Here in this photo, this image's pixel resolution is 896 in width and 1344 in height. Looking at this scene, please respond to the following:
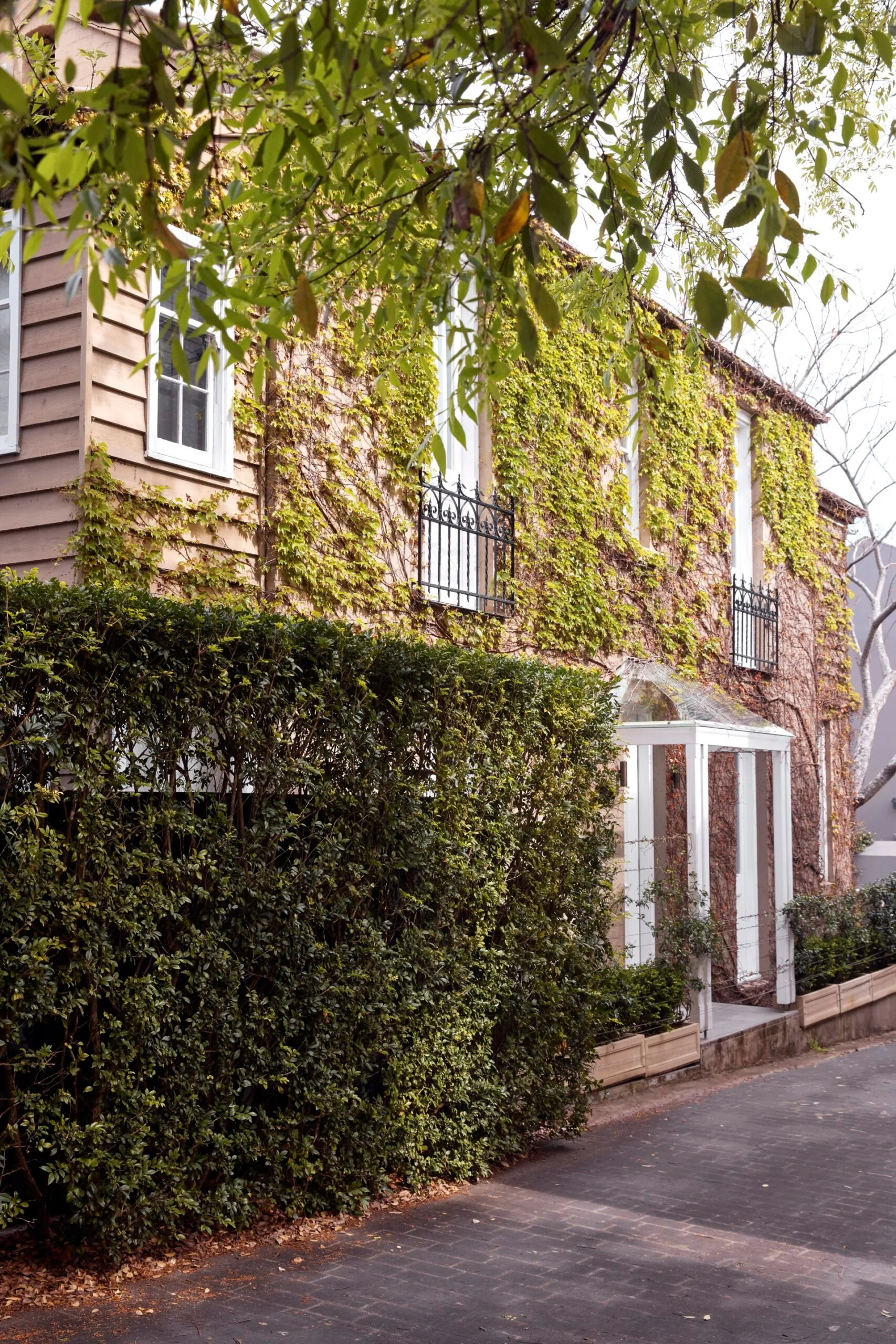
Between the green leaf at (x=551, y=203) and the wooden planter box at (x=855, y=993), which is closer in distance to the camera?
the green leaf at (x=551, y=203)

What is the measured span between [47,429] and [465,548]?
14.2ft

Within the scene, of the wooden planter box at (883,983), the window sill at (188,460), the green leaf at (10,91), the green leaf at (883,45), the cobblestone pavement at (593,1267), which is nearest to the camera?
the green leaf at (10,91)

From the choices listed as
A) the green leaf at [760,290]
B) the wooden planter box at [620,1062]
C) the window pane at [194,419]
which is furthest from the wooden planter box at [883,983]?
the green leaf at [760,290]

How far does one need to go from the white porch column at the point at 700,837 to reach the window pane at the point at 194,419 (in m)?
5.89

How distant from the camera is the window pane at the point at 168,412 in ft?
28.0

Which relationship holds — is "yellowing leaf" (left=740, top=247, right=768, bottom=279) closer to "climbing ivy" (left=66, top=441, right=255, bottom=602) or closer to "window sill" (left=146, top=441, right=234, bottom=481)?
"climbing ivy" (left=66, top=441, right=255, bottom=602)

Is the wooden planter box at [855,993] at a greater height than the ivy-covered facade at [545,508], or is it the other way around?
the ivy-covered facade at [545,508]

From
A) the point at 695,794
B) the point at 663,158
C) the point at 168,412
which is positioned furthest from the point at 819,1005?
the point at 663,158

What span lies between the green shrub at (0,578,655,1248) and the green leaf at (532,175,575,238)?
9.28 feet

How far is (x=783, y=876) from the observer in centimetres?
1412

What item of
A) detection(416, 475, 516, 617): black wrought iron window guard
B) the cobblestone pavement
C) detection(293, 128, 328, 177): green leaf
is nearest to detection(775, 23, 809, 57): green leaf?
detection(293, 128, 328, 177): green leaf

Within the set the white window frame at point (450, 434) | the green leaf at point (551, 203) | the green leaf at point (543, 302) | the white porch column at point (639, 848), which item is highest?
the white window frame at point (450, 434)

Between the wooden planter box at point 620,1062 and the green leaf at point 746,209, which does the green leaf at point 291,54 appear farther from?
the wooden planter box at point 620,1062

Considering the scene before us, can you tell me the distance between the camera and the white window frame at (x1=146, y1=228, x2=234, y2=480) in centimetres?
834
